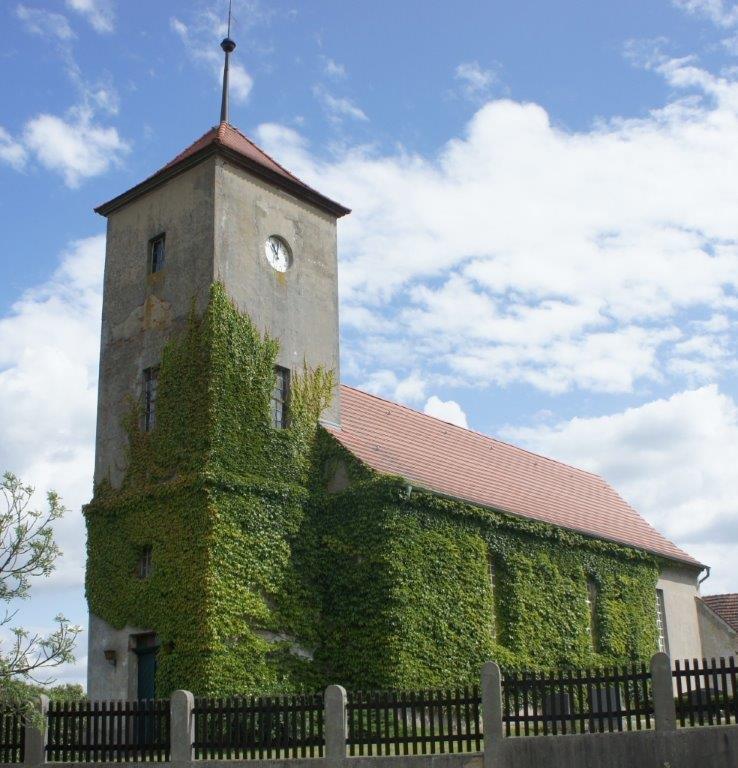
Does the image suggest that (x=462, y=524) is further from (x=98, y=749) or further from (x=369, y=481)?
(x=98, y=749)

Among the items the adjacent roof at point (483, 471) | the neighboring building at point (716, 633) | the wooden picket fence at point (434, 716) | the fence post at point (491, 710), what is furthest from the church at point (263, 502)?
the neighboring building at point (716, 633)

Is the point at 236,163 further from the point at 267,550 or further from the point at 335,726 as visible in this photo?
the point at 335,726

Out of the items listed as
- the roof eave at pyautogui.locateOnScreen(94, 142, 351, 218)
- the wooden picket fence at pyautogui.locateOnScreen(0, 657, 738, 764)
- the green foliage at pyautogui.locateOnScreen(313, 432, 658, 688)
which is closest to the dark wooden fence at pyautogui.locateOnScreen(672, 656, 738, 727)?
the wooden picket fence at pyautogui.locateOnScreen(0, 657, 738, 764)

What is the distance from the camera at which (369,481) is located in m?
24.8

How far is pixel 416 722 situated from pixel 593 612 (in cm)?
1414

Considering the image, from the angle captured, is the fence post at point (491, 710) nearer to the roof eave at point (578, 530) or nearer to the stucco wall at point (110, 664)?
the roof eave at point (578, 530)

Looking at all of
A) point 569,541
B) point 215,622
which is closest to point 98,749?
point 215,622

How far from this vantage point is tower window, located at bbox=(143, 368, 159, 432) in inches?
1001

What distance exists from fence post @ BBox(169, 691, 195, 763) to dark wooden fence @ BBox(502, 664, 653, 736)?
544 centimetres

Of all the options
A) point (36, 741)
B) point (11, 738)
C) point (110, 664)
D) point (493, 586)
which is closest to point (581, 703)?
point (36, 741)

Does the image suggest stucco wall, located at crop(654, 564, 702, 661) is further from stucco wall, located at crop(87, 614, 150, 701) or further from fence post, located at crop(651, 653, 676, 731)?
stucco wall, located at crop(87, 614, 150, 701)

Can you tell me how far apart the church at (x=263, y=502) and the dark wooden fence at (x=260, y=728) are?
3.42m

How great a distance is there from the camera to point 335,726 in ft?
57.6

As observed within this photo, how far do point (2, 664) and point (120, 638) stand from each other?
24.3 feet
